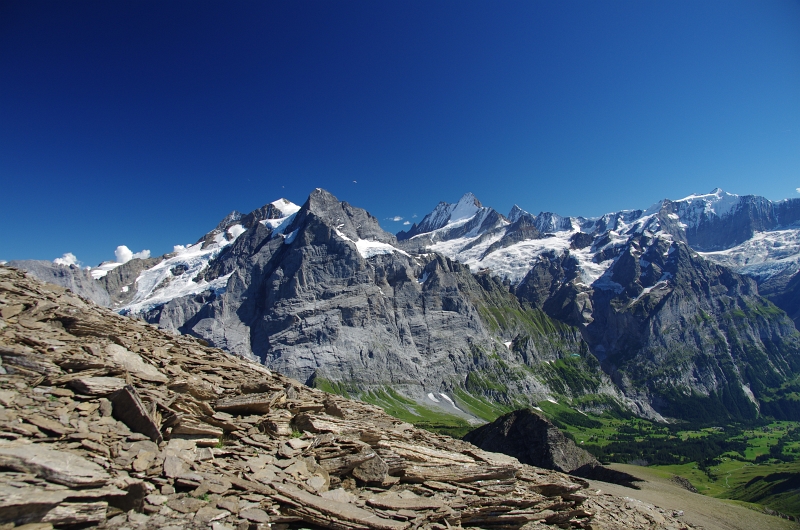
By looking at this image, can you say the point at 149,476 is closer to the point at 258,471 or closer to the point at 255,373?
the point at 258,471

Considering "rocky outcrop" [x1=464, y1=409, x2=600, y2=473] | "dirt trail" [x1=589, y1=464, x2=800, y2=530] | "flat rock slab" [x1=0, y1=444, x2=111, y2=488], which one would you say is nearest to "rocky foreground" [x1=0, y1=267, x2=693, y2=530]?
"flat rock slab" [x1=0, y1=444, x2=111, y2=488]

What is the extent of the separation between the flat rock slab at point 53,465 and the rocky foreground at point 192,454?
43mm

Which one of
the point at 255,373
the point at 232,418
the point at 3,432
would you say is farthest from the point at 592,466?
the point at 3,432

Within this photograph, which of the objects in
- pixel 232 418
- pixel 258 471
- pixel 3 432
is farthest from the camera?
pixel 232 418

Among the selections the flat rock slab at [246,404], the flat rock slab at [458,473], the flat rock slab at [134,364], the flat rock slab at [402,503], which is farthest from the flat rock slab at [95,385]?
the flat rock slab at [458,473]

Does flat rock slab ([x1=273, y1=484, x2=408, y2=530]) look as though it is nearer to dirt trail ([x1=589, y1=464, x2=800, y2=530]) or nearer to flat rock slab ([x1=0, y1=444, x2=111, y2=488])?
flat rock slab ([x1=0, y1=444, x2=111, y2=488])

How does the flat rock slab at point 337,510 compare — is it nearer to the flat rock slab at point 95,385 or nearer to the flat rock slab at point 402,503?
the flat rock slab at point 402,503

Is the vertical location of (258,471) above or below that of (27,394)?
below

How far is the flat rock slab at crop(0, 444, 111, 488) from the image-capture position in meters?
13.0

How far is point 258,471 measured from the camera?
1802cm

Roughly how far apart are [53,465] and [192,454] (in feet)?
16.3

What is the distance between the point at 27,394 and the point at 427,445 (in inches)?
892

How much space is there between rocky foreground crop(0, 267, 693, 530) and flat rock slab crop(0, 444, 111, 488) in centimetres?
4

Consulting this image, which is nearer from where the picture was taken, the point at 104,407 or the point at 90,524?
the point at 90,524
